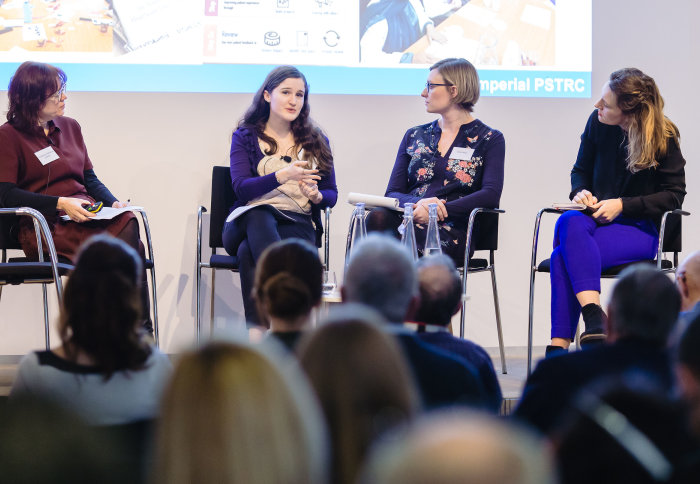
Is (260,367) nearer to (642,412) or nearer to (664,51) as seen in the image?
(642,412)

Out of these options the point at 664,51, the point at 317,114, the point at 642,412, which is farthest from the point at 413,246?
the point at 642,412

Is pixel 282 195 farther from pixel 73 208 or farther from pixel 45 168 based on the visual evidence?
pixel 45 168

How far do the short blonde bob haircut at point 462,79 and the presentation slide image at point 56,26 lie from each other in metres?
1.65

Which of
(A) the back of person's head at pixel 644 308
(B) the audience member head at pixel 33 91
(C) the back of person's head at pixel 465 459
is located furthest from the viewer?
(B) the audience member head at pixel 33 91

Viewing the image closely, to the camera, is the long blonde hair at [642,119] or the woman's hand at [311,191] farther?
the woman's hand at [311,191]

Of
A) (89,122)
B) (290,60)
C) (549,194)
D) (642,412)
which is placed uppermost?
(290,60)

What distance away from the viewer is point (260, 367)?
31.3 inches

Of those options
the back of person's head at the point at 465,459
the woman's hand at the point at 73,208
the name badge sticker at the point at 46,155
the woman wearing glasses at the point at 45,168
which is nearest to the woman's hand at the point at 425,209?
the woman wearing glasses at the point at 45,168

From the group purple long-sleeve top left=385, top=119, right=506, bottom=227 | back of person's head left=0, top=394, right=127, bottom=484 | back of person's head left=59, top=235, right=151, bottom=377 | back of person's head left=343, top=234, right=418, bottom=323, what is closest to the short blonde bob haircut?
purple long-sleeve top left=385, top=119, right=506, bottom=227

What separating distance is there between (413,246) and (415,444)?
8.62ft

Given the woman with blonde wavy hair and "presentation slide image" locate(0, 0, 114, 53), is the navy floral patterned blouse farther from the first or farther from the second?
"presentation slide image" locate(0, 0, 114, 53)

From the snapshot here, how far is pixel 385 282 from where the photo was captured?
162 cm

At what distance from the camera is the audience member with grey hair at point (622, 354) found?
137 centimetres

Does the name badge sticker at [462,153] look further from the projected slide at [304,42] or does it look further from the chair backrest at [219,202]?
the chair backrest at [219,202]
